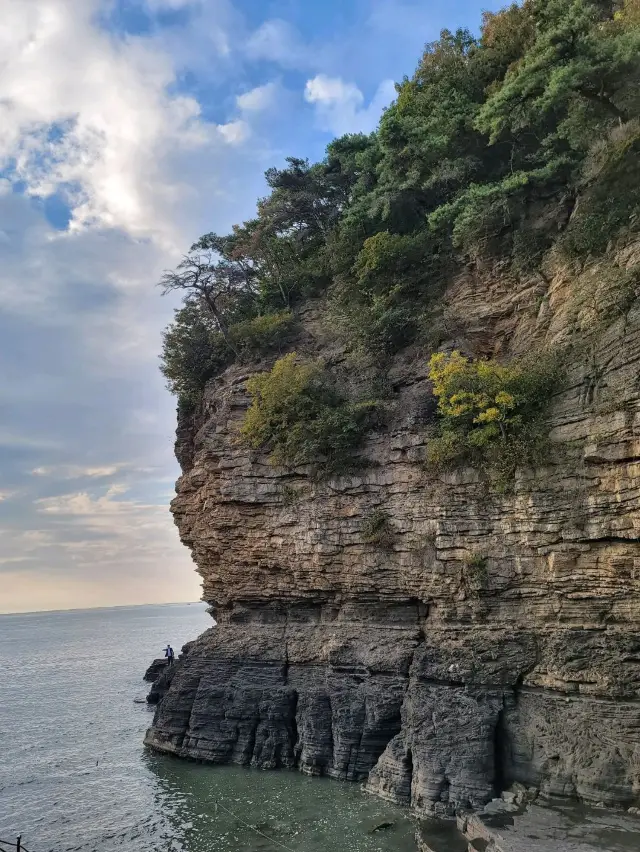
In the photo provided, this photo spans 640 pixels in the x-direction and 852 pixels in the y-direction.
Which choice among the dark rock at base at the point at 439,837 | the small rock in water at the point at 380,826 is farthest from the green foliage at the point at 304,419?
the dark rock at base at the point at 439,837

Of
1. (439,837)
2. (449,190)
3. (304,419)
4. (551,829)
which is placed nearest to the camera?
(551,829)

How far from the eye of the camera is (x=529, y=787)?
14.1 metres

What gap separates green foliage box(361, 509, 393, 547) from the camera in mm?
18281

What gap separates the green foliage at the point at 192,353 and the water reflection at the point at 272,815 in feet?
52.1

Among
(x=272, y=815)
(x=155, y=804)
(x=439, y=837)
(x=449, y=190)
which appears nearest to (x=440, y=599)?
(x=439, y=837)

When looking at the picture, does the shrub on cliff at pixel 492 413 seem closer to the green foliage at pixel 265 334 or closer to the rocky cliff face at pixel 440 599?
the rocky cliff face at pixel 440 599

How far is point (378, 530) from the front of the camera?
1839 cm

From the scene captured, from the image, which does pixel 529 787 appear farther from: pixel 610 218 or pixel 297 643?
pixel 610 218

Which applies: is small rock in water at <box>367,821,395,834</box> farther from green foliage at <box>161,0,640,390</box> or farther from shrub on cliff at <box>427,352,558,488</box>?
green foliage at <box>161,0,640,390</box>

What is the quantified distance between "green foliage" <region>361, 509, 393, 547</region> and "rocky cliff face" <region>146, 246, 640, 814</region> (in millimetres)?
216

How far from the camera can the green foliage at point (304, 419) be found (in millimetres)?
19891

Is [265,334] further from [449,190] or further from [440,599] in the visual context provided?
[440,599]

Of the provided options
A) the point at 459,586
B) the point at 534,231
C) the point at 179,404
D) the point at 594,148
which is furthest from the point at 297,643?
the point at 594,148

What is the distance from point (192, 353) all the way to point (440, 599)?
640 inches
